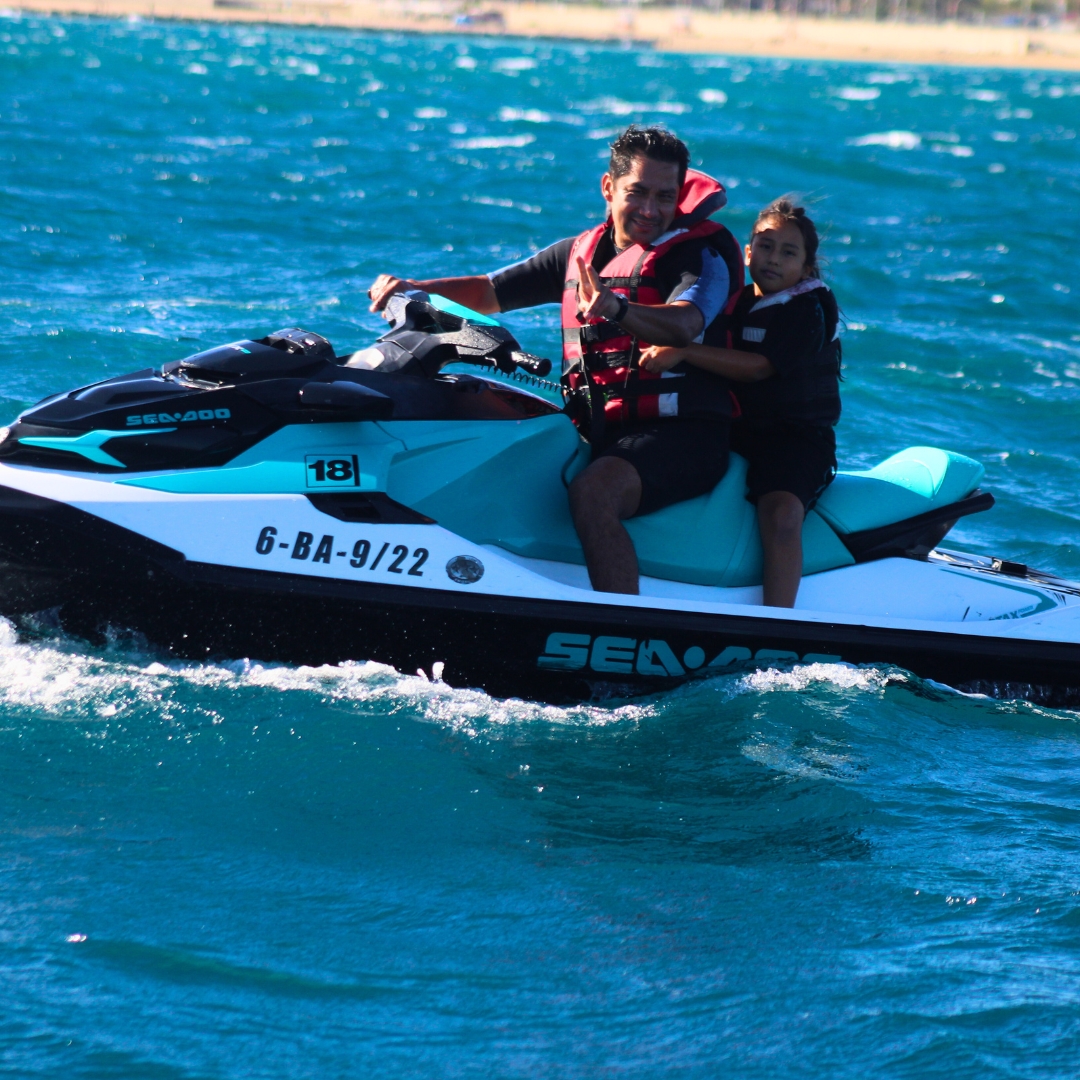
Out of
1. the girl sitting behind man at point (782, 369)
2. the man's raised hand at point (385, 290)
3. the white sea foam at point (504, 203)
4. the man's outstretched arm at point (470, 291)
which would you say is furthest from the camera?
the white sea foam at point (504, 203)

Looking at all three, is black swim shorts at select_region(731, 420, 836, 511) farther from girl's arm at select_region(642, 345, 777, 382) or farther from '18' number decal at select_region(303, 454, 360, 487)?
'18' number decal at select_region(303, 454, 360, 487)

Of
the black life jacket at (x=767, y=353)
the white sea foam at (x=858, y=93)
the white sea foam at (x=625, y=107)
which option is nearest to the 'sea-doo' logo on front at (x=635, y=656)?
the black life jacket at (x=767, y=353)

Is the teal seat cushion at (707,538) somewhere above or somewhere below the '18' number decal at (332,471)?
below

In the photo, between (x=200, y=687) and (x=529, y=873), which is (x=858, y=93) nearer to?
(x=200, y=687)

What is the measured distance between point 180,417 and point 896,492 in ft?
7.85

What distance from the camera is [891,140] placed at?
30.9 meters

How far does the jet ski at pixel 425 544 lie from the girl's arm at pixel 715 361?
0.33 metres

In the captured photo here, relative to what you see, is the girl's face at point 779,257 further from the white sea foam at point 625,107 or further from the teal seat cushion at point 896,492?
the white sea foam at point 625,107

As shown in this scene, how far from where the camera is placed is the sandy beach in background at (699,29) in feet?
280

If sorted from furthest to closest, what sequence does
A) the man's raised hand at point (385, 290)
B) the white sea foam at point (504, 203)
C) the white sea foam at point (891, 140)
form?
1. the white sea foam at point (891, 140)
2. the white sea foam at point (504, 203)
3. the man's raised hand at point (385, 290)

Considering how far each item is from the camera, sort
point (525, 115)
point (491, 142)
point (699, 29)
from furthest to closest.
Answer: point (699, 29), point (525, 115), point (491, 142)

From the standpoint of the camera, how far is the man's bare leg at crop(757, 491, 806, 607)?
4566mm

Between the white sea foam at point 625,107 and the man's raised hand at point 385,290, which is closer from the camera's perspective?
the man's raised hand at point 385,290

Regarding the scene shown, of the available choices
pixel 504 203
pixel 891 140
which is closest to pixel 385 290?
pixel 504 203
